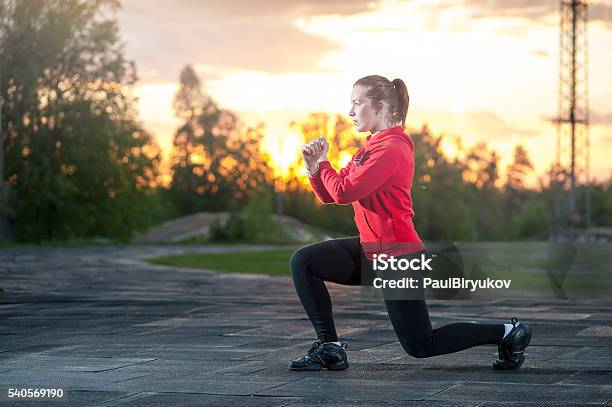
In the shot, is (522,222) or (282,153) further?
(522,222)

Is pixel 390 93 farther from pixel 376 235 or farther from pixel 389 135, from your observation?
pixel 376 235

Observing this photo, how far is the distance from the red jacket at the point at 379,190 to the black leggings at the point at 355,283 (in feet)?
0.62

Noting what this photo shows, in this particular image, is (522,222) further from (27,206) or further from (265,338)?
(265,338)

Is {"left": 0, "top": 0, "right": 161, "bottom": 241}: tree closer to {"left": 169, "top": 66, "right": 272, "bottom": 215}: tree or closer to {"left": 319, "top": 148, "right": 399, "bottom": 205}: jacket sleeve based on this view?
{"left": 319, "top": 148, "right": 399, "bottom": 205}: jacket sleeve

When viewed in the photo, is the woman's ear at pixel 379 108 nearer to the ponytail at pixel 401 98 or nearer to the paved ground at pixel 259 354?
the ponytail at pixel 401 98

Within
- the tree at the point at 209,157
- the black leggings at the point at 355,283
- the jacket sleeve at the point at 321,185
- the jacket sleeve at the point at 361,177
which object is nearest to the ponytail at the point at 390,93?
the jacket sleeve at the point at 361,177

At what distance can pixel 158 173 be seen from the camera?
61.2 meters

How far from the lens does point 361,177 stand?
6402 millimetres

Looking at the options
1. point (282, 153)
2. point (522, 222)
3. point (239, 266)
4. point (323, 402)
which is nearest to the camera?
point (323, 402)

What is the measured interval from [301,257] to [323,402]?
125 centimetres

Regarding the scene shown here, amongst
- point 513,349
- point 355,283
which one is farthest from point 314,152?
point 513,349

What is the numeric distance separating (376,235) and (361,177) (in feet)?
1.16

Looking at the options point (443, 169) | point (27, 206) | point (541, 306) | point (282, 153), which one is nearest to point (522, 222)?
point (443, 169)

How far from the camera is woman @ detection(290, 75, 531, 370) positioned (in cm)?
645
